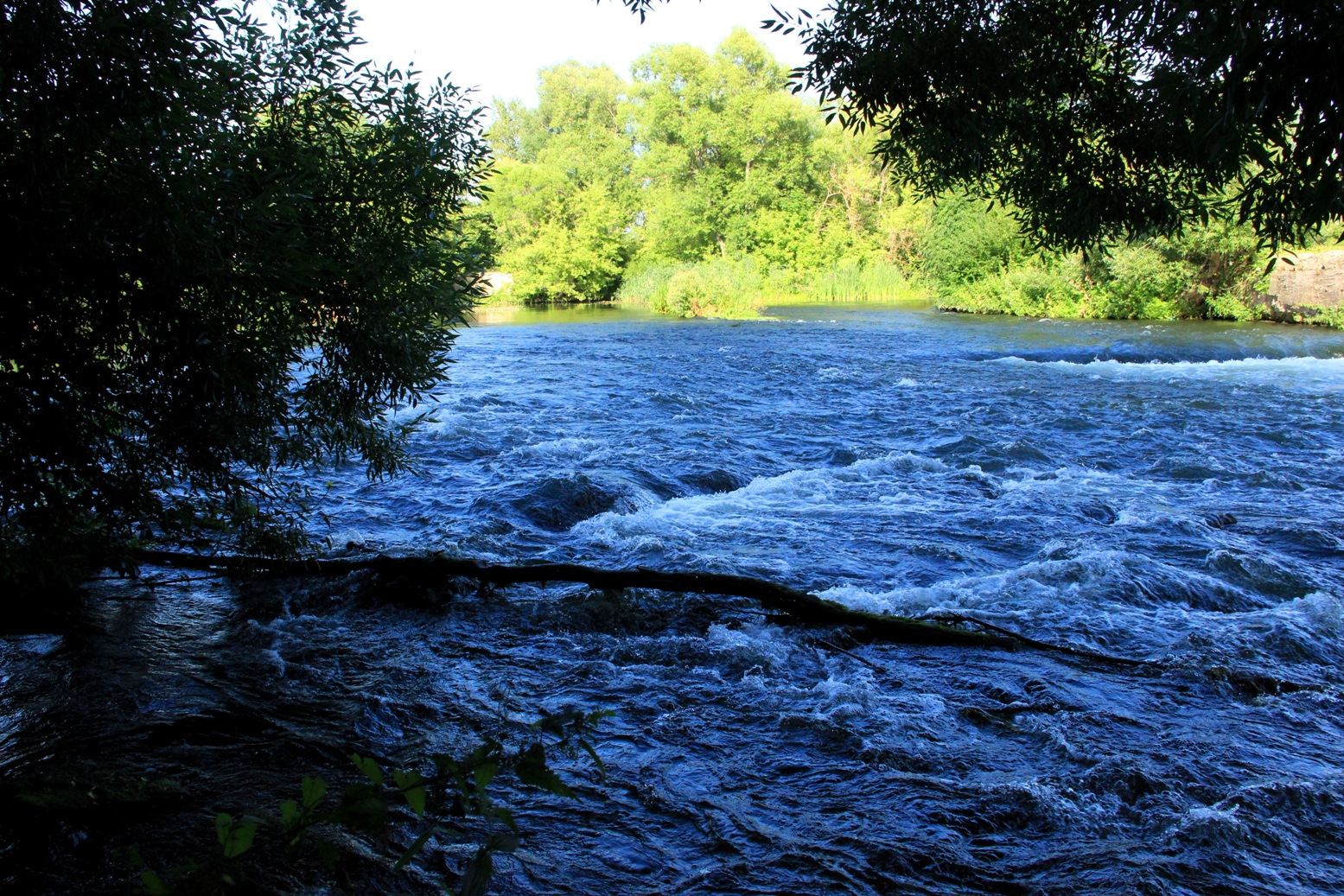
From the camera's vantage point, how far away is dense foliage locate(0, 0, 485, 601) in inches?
177

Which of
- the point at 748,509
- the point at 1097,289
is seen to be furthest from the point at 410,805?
the point at 1097,289

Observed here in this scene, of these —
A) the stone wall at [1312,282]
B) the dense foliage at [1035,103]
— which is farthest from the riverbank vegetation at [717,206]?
the dense foliage at [1035,103]

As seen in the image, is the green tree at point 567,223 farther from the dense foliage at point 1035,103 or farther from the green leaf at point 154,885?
the green leaf at point 154,885

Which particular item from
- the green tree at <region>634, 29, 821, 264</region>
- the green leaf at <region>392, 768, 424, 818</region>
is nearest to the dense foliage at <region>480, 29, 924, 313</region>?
the green tree at <region>634, 29, 821, 264</region>

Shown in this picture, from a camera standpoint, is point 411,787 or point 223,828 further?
point 223,828

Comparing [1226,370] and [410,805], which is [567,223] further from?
[410,805]

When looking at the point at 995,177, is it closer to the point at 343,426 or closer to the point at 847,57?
the point at 847,57

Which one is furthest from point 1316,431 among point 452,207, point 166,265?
point 166,265

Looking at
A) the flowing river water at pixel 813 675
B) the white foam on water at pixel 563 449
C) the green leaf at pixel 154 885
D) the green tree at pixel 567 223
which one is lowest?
the flowing river water at pixel 813 675

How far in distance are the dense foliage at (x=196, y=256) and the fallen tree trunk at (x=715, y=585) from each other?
0.83m

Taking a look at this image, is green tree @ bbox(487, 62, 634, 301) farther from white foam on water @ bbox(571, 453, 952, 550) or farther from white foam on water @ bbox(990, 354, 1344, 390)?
white foam on water @ bbox(571, 453, 952, 550)

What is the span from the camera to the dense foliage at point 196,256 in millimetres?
4488

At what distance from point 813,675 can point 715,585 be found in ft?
3.78

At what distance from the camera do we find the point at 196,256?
4938 millimetres
